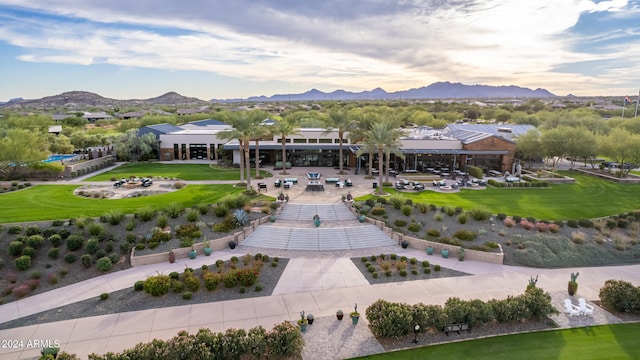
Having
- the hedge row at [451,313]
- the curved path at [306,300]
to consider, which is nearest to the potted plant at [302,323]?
the curved path at [306,300]

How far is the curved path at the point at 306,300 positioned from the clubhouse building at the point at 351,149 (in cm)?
2920

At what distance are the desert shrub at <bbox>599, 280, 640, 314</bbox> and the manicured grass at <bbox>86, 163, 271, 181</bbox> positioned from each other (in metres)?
41.2

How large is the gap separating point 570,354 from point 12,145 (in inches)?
2454

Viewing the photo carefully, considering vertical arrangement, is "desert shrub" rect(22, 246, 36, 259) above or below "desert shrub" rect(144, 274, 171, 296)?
above

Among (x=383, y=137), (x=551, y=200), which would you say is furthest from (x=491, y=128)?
(x=383, y=137)

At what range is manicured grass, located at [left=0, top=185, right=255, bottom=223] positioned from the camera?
35.5 meters

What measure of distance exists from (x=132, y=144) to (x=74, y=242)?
1573 inches

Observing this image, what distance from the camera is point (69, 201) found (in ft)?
132

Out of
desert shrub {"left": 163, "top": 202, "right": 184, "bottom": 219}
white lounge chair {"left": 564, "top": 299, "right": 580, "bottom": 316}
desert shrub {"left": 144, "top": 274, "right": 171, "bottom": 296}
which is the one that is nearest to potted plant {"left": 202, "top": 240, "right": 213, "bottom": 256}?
desert shrub {"left": 144, "top": 274, "right": 171, "bottom": 296}

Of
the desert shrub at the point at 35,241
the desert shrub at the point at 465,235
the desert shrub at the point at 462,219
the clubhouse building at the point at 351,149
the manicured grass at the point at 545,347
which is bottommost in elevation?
the manicured grass at the point at 545,347

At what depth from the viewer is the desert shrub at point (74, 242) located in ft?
95.7

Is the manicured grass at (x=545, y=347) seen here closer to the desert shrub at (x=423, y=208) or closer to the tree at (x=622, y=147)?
the desert shrub at (x=423, y=208)

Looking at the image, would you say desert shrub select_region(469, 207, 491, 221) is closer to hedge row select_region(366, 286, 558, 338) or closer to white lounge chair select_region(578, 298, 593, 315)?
white lounge chair select_region(578, 298, 593, 315)

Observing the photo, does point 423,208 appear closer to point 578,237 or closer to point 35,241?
point 578,237
